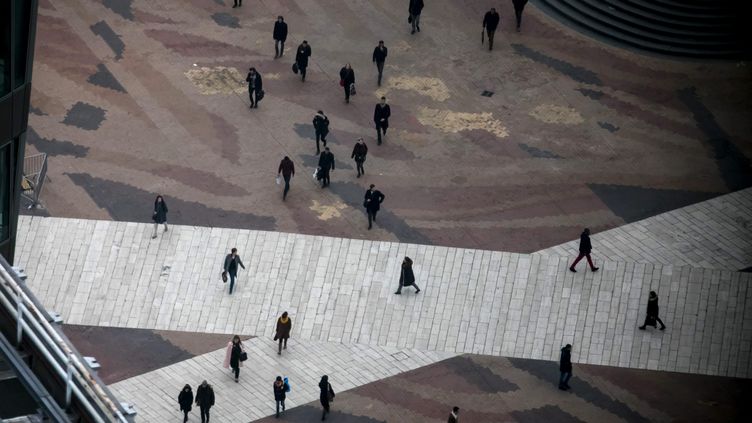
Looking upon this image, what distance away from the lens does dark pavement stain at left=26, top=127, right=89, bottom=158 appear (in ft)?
166

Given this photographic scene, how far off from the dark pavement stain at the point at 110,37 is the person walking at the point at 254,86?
4939mm

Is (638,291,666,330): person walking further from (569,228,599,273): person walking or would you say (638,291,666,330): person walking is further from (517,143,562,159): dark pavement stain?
(517,143,562,159): dark pavement stain

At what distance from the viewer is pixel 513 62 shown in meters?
56.4

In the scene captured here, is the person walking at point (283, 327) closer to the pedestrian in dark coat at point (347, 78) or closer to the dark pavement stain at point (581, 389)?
the dark pavement stain at point (581, 389)

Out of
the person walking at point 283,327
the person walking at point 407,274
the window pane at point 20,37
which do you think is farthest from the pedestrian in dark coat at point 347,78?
the window pane at point 20,37

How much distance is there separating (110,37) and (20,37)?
25.1m

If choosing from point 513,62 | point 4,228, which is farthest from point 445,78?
point 4,228

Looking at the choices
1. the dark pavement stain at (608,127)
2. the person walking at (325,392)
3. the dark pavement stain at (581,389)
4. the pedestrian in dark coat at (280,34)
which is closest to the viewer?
the person walking at (325,392)

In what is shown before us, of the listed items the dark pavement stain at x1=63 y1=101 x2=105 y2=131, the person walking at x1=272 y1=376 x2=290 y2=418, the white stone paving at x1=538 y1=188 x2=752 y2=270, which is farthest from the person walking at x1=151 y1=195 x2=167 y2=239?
the white stone paving at x1=538 y1=188 x2=752 y2=270

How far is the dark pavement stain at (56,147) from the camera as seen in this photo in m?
50.7

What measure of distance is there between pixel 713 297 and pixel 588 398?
212 inches

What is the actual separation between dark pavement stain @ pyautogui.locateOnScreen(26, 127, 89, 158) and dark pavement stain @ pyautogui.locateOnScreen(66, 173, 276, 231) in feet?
3.65

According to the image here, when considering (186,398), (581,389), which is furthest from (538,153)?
(186,398)

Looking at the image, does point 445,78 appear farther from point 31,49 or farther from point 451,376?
point 31,49
